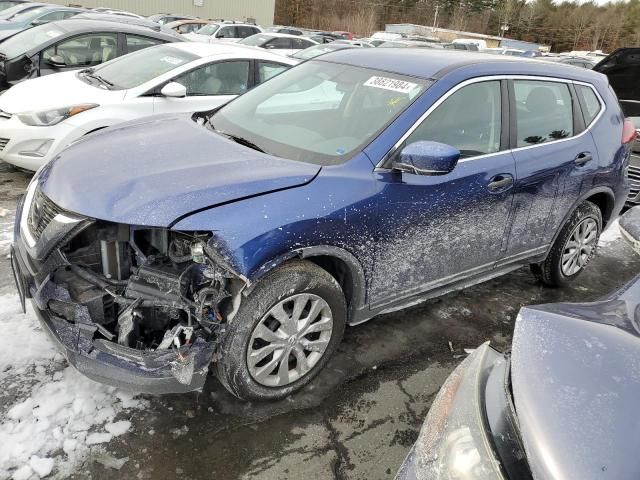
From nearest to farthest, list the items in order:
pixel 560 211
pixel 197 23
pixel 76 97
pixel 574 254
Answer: pixel 560 211
pixel 574 254
pixel 76 97
pixel 197 23

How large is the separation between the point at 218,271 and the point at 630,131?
3.86 m

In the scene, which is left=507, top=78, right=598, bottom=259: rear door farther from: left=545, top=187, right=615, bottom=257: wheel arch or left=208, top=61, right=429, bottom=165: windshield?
left=208, top=61, right=429, bottom=165: windshield

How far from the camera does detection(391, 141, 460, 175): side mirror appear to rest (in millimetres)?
2646

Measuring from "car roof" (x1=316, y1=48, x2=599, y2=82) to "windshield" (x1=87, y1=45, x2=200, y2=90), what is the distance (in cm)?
268

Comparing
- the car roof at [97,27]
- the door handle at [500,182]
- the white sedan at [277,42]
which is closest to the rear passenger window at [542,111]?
the door handle at [500,182]

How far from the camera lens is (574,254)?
14.3ft

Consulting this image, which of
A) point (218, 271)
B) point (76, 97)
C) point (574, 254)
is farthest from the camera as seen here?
point (76, 97)

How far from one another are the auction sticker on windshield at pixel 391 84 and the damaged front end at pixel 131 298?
59.5 inches

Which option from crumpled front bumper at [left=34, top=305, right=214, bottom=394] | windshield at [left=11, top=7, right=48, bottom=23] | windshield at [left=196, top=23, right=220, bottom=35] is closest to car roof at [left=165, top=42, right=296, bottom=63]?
crumpled front bumper at [left=34, top=305, right=214, bottom=394]

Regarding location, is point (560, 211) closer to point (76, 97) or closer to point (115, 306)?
point (115, 306)

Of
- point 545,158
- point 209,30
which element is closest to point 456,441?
point 545,158

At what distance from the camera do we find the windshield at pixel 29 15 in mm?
13695

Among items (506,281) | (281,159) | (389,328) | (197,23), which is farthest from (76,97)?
(197,23)

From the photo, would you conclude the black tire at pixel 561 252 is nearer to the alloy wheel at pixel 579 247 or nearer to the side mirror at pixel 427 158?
the alloy wheel at pixel 579 247
